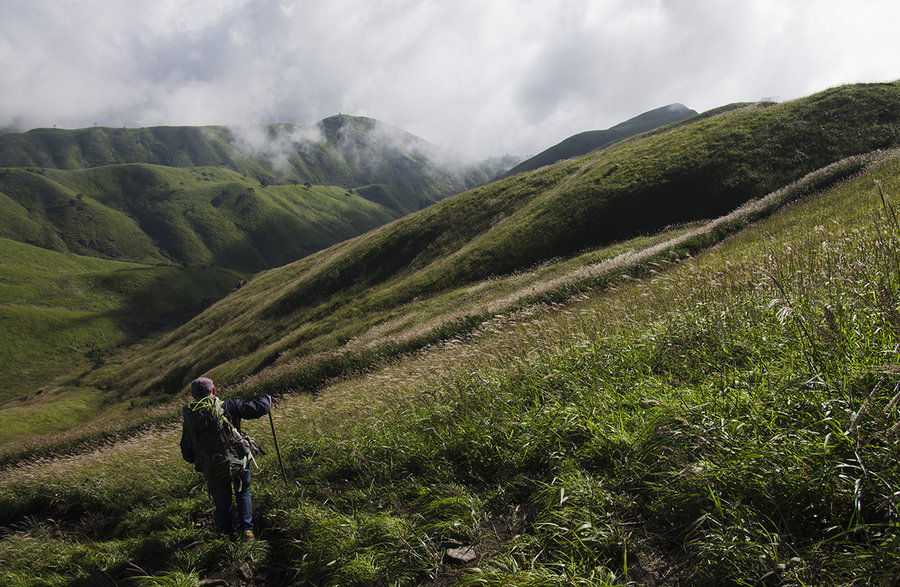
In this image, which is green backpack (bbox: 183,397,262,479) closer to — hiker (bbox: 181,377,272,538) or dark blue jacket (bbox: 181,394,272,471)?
hiker (bbox: 181,377,272,538)

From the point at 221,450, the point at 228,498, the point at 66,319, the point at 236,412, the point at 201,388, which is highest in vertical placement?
the point at 66,319

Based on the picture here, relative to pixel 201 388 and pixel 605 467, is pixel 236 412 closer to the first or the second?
pixel 201 388

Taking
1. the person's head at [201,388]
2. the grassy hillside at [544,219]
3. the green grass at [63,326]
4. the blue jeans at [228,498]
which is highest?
the green grass at [63,326]

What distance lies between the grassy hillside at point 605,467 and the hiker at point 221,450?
47 centimetres

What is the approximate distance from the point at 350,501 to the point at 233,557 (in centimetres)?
187

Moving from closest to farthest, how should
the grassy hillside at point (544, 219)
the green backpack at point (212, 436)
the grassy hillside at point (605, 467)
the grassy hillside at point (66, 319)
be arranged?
the grassy hillside at point (605, 467)
the green backpack at point (212, 436)
the grassy hillside at point (544, 219)
the grassy hillside at point (66, 319)

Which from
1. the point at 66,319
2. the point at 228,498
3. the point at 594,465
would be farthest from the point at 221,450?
the point at 66,319

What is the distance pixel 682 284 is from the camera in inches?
361

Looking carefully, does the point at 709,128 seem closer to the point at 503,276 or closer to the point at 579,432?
the point at 503,276

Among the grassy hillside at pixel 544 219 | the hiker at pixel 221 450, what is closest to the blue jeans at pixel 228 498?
the hiker at pixel 221 450

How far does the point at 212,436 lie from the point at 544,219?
36.1 m

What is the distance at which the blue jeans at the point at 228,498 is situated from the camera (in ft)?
22.1

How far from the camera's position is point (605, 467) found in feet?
14.7

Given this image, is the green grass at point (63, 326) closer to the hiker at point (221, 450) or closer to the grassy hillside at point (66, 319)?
the grassy hillside at point (66, 319)
